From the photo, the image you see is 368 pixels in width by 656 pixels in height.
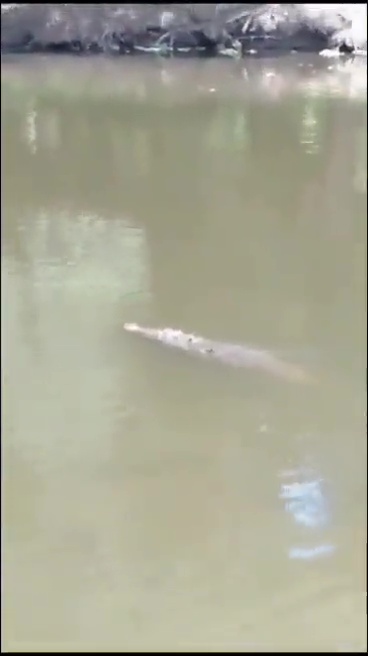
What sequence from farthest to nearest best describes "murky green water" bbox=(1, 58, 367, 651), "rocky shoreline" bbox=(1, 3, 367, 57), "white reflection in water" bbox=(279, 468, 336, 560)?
1. "rocky shoreline" bbox=(1, 3, 367, 57)
2. "white reflection in water" bbox=(279, 468, 336, 560)
3. "murky green water" bbox=(1, 58, 367, 651)

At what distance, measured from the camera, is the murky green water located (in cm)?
244

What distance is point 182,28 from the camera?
14.0 m

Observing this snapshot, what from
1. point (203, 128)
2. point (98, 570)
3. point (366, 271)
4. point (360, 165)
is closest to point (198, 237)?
point (366, 271)

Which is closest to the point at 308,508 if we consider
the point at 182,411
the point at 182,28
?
the point at 182,411

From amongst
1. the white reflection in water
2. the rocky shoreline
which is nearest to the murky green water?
the white reflection in water

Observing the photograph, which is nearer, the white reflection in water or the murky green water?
the murky green water

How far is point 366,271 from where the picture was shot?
15.8 feet

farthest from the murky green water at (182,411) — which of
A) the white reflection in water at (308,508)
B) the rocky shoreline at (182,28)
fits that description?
the rocky shoreline at (182,28)

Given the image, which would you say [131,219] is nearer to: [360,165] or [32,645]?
[360,165]

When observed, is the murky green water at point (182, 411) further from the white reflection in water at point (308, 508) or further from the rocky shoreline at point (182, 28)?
the rocky shoreline at point (182, 28)

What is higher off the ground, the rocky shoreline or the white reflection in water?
the rocky shoreline

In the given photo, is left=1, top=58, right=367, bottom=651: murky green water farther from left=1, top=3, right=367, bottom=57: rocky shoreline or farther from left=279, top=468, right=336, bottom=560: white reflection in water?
left=1, top=3, right=367, bottom=57: rocky shoreline

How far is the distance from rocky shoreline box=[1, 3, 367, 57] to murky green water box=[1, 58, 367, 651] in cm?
696

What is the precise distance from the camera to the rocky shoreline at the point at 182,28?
44.6 ft
